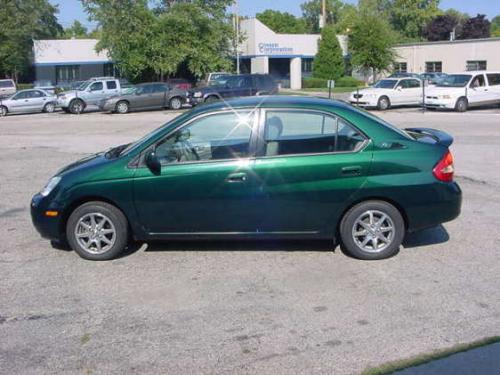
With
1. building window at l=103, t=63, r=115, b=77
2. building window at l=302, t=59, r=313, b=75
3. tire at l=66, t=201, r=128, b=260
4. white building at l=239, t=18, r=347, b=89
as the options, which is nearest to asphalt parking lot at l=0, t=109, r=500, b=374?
tire at l=66, t=201, r=128, b=260

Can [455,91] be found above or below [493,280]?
above

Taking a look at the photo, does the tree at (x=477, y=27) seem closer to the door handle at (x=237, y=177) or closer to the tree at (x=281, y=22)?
the tree at (x=281, y=22)

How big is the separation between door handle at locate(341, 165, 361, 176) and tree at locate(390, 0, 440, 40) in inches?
3874

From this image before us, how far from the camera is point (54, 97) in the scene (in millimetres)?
34781

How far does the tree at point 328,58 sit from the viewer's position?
52.3 metres

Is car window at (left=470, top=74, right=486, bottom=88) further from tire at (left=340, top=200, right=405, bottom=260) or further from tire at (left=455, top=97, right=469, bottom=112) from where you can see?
tire at (left=340, top=200, right=405, bottom=260)

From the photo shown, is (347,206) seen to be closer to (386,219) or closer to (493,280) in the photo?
(386,219)

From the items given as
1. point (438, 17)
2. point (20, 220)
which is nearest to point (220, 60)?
point (20, 220)

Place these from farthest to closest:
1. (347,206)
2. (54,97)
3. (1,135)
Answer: (54,97) → (1,135) → (347,206)

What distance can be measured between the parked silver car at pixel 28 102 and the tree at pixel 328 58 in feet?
83.1

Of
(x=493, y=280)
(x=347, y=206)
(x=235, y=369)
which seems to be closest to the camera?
(x=235, y=369)

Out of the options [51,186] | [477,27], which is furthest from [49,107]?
[477,27]

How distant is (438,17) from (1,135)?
89109 mm

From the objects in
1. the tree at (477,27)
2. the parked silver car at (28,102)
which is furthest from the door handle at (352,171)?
the tree at (477,27)
